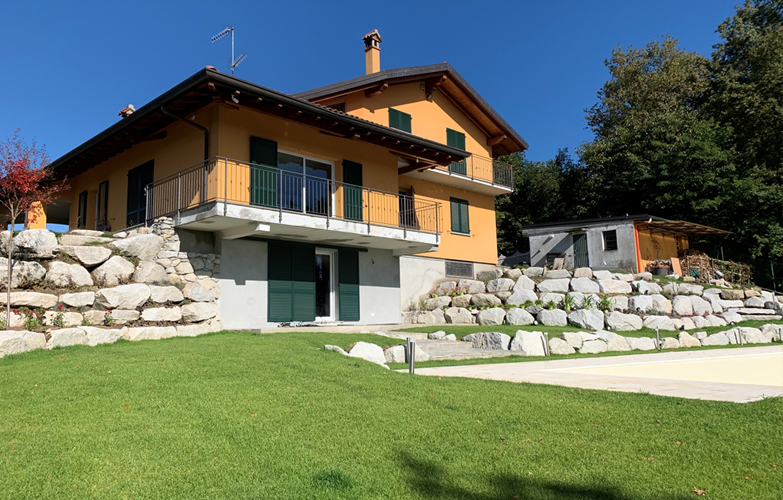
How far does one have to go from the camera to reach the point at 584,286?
65.9 ft

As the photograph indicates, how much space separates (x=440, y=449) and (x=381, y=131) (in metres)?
12.3

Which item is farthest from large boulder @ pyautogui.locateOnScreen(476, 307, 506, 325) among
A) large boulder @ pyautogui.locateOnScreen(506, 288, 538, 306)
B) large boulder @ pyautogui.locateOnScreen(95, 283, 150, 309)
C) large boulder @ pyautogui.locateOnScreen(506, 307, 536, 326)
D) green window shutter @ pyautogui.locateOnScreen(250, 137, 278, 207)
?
large boulder @ pyautogui.locateOnScreen(95, 283, 150, 309)

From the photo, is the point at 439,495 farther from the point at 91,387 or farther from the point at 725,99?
the point at 725,99

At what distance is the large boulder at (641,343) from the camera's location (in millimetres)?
15031

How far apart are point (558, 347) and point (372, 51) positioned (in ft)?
49.7

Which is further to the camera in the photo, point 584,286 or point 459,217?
point 459,217

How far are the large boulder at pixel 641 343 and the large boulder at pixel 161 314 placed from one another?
11.6m

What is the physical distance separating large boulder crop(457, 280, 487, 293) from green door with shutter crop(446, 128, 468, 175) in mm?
4709

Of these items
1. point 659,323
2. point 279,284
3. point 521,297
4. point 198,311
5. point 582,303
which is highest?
point 279,284

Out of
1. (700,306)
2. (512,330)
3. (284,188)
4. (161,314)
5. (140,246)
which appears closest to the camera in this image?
(161,314)

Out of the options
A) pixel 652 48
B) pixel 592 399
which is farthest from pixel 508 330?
pixel 652 48

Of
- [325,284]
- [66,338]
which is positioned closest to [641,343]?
[325,284]

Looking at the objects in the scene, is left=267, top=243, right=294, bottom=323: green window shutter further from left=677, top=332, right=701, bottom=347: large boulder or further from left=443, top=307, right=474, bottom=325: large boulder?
left=677, top=332, right=701, bottom=347: large boulder

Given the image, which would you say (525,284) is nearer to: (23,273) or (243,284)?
(243,284)
